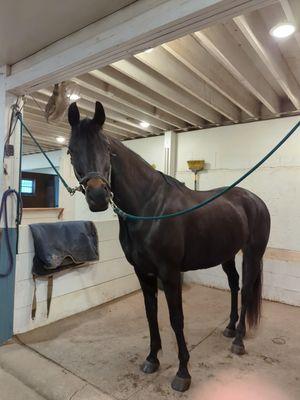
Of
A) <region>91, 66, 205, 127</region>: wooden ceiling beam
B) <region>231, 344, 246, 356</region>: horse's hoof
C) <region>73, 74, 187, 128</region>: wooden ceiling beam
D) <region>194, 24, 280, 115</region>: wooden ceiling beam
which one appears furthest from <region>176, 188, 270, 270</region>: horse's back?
<region>73, 74, 187, 128</region>: wooden ceiling beam

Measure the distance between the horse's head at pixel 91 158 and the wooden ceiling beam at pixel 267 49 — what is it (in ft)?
3.43

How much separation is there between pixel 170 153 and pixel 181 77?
Answer: 1659mm

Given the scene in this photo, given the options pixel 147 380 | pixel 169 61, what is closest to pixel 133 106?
pixel 169 61

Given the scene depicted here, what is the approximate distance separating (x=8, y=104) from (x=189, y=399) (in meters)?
2.23

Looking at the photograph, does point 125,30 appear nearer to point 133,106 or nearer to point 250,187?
point 133,106

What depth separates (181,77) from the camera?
2377 mm

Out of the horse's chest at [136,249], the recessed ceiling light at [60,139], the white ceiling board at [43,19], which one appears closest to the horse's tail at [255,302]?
the horse's chest at [136,249]

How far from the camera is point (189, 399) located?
151 cm

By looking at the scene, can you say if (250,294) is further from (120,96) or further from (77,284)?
(120,96)

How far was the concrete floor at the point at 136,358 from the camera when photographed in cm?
159

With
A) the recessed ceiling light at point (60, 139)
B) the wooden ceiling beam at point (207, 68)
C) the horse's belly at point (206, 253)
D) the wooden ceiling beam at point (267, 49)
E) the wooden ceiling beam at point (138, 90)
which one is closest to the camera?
the wooden ceiling beam at point (267, 49)

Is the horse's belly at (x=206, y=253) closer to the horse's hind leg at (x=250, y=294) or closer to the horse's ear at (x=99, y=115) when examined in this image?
the horse's hind leg at (x=250, y=294)

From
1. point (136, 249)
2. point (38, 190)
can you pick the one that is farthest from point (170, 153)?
point (38, 190)

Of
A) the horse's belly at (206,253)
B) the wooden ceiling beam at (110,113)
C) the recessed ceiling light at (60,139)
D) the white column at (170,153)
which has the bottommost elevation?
the horse's belly at (206,253)
